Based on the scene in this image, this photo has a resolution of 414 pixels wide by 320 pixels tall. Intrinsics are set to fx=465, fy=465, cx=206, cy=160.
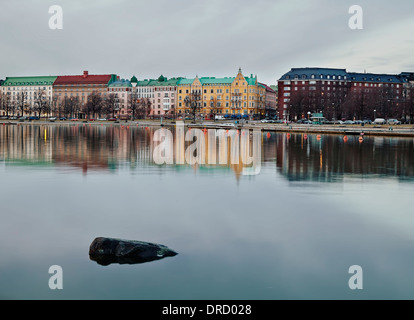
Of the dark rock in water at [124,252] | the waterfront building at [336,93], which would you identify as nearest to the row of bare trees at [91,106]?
the waterfront building at [336,93]

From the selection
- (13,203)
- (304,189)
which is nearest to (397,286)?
(304,189)

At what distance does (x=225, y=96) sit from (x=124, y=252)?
164517 mm

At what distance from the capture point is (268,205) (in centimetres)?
1769

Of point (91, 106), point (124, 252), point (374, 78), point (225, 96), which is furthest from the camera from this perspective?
point (374, 78)

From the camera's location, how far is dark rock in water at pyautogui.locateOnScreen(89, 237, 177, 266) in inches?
456

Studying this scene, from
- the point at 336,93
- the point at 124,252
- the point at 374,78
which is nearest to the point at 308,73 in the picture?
the point at 336,93

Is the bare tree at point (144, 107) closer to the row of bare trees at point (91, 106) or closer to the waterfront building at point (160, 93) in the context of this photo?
the row of bare trees at point (91, 106)

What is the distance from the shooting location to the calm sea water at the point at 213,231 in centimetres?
1026

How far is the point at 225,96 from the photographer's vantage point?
6845 inches

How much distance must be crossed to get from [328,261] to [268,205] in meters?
6.17

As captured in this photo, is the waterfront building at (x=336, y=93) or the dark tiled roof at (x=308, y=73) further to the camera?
the dark tiled roof at (x=308, y=73)

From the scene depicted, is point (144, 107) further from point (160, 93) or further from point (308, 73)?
point (308, 73)

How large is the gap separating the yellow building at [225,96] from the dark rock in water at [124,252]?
15575cm
